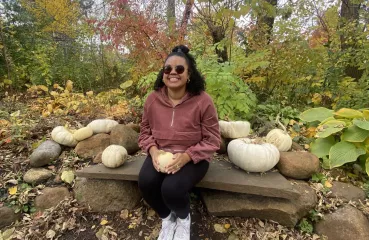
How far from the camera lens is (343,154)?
90.8 inches

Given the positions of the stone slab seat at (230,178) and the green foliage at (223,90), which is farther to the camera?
the green foliage at (223,90)

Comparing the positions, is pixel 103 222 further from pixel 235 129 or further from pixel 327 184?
pixel 327 184

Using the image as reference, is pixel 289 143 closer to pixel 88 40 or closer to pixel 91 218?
pixel 91 218

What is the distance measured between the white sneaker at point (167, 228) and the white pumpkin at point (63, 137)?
61.4 inches

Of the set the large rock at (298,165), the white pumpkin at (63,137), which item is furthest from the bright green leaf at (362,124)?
the white pumpkin at (63,137)

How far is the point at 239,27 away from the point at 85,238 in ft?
12.1

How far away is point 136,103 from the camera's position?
3916 mm

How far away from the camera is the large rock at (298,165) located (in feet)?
7.48

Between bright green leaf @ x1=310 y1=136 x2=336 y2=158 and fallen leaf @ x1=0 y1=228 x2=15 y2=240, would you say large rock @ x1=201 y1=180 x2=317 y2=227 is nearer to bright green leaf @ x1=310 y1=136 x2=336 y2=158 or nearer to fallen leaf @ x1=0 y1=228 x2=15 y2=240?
bright green leaf @ x1=310 y1=136 x2=336 y2=158

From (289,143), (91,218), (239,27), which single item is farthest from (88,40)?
(289,143)

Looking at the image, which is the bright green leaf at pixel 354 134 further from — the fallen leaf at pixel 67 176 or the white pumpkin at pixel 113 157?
the fallen leaf at pixel 67 176

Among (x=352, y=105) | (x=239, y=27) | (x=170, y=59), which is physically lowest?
(x=352, y=105)

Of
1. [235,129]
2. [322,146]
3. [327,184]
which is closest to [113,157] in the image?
[235,129]

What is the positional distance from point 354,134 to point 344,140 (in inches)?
4.1
